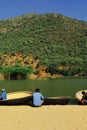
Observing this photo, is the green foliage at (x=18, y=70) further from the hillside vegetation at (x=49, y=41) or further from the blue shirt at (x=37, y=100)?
the blue shirt at (x=37, y=100)

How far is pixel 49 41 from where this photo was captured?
354ft

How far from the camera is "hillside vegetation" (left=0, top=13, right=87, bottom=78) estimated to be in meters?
89.8

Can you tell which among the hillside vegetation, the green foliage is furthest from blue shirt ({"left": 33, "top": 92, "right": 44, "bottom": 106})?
the hillside vegetation

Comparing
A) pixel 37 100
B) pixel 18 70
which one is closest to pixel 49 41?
pixel 18 70

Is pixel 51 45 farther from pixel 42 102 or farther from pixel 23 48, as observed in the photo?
pixel 42 102
